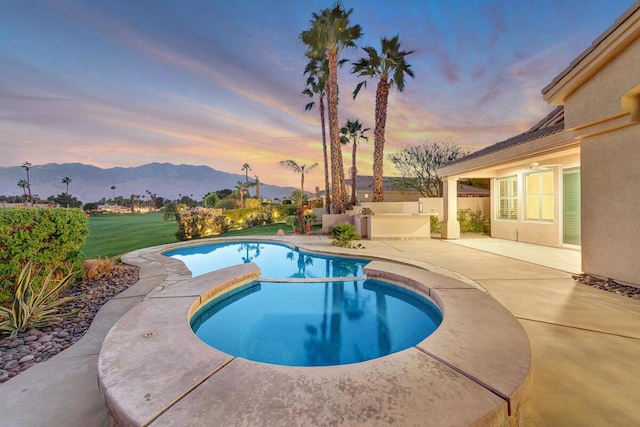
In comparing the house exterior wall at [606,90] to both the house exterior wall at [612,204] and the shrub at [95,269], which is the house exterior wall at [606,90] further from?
the shrub at [95,269]

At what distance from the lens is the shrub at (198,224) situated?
14.0 metres

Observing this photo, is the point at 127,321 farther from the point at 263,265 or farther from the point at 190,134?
the point at 190,134

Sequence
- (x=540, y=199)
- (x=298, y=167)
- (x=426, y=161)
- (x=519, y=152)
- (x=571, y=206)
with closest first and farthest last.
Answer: (x=519, y=152)
(x=571, y=206)
(x=540, y=199)
(x=426, y=161)
(x=298, y=167)

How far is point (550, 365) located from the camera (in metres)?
2.38

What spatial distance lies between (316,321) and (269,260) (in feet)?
16.6

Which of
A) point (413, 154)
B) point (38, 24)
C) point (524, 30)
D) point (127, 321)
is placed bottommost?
point (127, 321)

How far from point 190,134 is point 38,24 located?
961cm

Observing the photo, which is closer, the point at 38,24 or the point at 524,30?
the point at 38,24

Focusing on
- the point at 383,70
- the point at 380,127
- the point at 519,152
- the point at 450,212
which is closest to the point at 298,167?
the point at 380,127

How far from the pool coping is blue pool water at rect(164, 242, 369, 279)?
435 cm

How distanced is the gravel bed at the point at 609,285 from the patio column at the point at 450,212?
20.2 feet

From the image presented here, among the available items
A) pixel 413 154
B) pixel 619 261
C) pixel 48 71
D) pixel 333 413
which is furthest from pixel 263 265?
pixel 413 154

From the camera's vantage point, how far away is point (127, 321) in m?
3.05

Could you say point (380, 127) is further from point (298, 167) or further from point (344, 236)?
point (298, 167)
